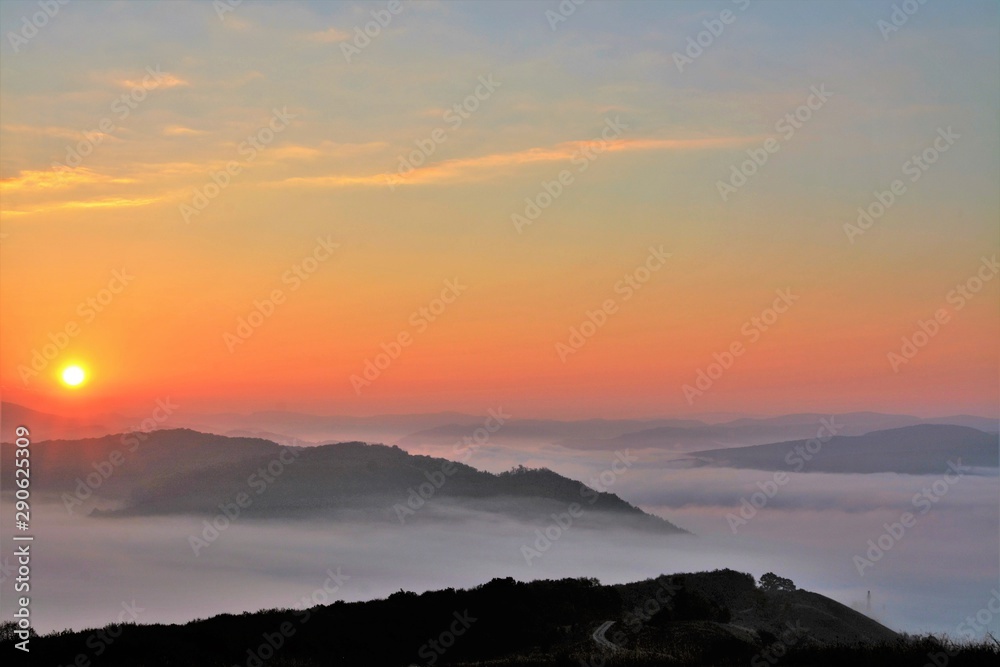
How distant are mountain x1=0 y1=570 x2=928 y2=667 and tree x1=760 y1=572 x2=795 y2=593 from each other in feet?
1.04

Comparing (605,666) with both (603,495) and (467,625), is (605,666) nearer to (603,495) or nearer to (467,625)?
(467,625)

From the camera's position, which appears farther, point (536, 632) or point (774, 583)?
point (774, 583)

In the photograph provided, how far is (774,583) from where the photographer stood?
4591cm

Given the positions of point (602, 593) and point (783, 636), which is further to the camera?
point (602, 593)

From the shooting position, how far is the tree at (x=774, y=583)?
4547cm

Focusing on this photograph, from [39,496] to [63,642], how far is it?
18050 cm

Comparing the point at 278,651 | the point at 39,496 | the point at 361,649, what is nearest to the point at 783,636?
the point at 361,649

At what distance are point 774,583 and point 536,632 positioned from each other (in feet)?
48.2

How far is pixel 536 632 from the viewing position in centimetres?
3622

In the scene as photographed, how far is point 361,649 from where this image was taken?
118 ft

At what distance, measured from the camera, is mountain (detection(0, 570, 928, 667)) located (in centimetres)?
2895

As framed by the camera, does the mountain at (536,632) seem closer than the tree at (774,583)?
Yes

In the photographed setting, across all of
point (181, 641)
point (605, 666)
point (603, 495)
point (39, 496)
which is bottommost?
point (605, 666)

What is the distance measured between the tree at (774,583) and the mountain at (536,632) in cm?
32
